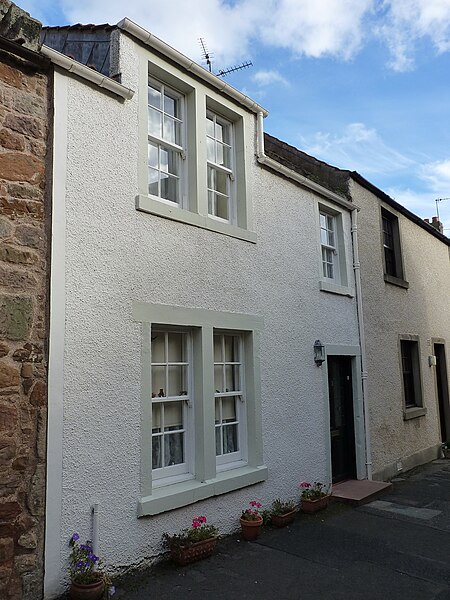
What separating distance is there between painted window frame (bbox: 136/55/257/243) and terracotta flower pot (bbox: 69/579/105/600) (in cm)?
372

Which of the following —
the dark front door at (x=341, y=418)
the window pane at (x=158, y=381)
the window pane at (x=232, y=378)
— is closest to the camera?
the window pane at (x=158, y=381)

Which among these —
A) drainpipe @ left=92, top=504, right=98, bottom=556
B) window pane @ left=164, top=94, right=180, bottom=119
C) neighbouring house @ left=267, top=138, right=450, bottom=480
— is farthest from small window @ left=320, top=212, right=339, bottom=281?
drainpipe @ left=92, top=504, right=98, bottom=556

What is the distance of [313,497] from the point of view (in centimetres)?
741

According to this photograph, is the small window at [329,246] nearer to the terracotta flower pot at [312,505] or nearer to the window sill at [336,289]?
the window sill at [336,289]

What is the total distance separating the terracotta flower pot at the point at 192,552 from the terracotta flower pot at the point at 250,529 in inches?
27.3

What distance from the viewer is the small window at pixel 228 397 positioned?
6602 millimetres

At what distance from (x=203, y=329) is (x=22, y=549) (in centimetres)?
299

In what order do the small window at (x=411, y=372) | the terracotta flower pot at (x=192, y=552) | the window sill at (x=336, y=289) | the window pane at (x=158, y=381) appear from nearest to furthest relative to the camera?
1. the terracotta flower pot at (x=192, y=552)
2. the window pane at (x=158, y=381)
3. the window sill at (x=336, y=289)
4. the small window at (x=411, y=372)

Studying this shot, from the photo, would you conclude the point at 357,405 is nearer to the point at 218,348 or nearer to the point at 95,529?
the point at 218,348

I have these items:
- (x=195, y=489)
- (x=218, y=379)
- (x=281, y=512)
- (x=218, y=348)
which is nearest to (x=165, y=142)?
(x=218, y=348)

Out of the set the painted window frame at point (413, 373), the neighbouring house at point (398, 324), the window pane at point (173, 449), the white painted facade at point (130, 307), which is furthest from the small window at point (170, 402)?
the painted window frame at point (413, 373)

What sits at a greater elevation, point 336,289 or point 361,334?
point 336,289

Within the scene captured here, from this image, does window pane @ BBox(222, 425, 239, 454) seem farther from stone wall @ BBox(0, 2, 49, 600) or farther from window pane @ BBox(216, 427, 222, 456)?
stone wall @ BBox(0, 2, 49, 600)

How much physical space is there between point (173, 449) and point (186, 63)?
4.78m
